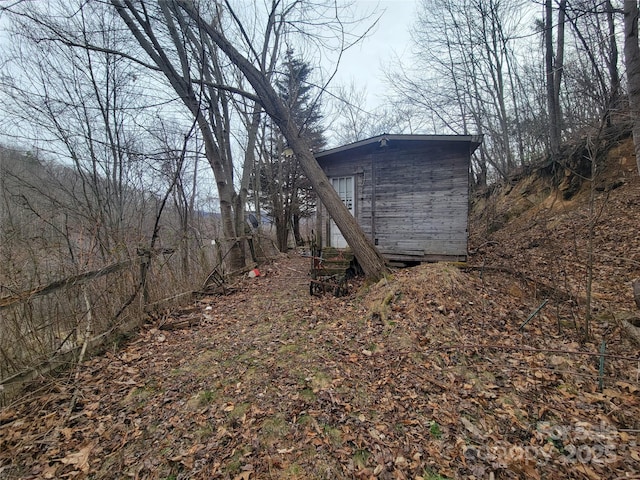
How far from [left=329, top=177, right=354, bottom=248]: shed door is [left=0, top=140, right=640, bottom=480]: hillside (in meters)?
3.48

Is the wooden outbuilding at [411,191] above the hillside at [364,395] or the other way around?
above

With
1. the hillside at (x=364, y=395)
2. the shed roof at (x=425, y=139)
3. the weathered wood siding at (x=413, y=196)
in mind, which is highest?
the shed roof at (x=425, y=139)

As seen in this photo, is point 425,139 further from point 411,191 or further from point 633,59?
point 633,59

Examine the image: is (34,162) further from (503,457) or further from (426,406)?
(503,457)

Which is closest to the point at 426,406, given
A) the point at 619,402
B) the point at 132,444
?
the point at 619,402

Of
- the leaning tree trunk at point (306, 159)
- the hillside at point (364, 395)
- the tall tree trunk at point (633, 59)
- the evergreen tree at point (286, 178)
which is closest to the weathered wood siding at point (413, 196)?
the leaning tree trunk at point (306, 159)

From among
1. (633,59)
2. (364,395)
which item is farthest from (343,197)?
(633,59)

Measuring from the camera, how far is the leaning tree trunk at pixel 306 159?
17.6ft

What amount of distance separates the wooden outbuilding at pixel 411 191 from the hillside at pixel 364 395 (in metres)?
2.41

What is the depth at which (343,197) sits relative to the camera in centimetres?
848

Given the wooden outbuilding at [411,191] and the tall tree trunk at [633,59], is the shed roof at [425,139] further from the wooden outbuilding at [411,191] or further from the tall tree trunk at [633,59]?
the tall tree trunk at [633,59]

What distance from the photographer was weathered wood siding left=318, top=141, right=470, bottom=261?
708 centimetres

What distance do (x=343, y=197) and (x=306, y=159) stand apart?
9.40 feet

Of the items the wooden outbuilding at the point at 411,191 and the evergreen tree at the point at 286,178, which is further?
the evergreen tree at the point at 286,178
